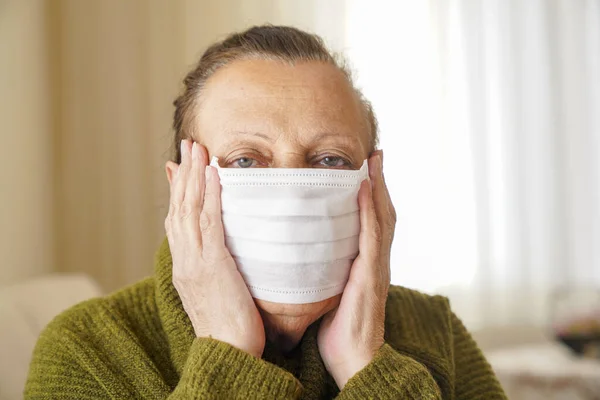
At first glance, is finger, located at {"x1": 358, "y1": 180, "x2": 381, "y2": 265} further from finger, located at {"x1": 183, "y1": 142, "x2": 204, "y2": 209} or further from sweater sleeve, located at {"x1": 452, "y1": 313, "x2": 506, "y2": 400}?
sweater sleeve, located at {"x1": 452, "y1": 313, "x2": 506, "y2": 400}

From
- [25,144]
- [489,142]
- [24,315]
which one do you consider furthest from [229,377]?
[489,142]

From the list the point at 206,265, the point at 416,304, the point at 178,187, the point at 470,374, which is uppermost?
the point at 178,187

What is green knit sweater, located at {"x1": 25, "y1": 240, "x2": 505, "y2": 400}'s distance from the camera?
1021 millimetres

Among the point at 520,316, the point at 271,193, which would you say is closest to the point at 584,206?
the point at 520,316

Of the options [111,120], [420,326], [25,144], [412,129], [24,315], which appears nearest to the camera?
[420,326]

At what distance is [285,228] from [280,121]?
0.66 feet

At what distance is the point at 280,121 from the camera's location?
111 cm

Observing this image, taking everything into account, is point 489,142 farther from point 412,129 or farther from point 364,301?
point 364,301

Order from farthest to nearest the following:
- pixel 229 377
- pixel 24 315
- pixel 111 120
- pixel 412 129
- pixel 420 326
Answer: pixel 412 129
pixel 111 120
pixel 24 315
pixel 420 326
pixel 229 377

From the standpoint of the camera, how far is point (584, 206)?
3498mm

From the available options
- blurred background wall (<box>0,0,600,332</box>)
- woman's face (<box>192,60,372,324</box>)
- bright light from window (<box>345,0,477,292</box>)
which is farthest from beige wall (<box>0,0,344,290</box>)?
woman's face (<box>192,60,372,324</box>)

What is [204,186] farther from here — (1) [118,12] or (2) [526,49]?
(2) [526,49]

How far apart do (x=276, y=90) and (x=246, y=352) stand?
0.46 meters

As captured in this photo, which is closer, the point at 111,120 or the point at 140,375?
the point at 140,375
